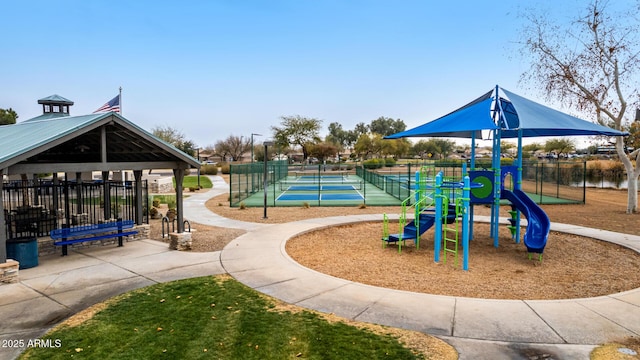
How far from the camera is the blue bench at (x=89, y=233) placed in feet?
33.6

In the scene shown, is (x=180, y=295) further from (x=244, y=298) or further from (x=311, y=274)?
(x=311, y=274)

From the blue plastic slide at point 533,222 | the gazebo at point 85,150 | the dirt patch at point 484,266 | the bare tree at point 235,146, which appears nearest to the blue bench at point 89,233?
the gazebo at point 85,150

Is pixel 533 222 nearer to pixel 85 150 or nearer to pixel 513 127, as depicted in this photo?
pixel 513 127

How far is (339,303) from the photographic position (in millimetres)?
7020

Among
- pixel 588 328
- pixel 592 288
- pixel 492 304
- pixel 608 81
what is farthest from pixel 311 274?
pixel 608 81

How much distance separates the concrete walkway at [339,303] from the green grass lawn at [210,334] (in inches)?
20.4

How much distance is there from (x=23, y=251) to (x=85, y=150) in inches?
151

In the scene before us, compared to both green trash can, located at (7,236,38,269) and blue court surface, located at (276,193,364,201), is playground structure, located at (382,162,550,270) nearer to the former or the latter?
green trash can, located at (7,236,38,269)

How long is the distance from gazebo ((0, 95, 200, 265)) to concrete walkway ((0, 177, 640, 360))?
59.8 inches

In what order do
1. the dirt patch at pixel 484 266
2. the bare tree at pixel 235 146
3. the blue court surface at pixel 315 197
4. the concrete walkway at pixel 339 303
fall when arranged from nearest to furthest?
the concrete walkway at pixel 339 303, the dirt patch at pixel 484 266, the blue court surface at pixel 315 197, the bare tree at pixel 235 146

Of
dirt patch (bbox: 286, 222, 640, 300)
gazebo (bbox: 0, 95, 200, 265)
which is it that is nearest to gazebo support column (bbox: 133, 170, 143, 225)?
gazebo (bbox: 0, 95, 200, 265)

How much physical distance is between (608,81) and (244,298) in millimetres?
21465

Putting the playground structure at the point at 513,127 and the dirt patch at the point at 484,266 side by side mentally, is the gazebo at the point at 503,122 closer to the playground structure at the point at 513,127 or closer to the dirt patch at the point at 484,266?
the playground structure at the point at 513,127

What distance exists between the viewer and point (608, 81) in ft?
65.5
